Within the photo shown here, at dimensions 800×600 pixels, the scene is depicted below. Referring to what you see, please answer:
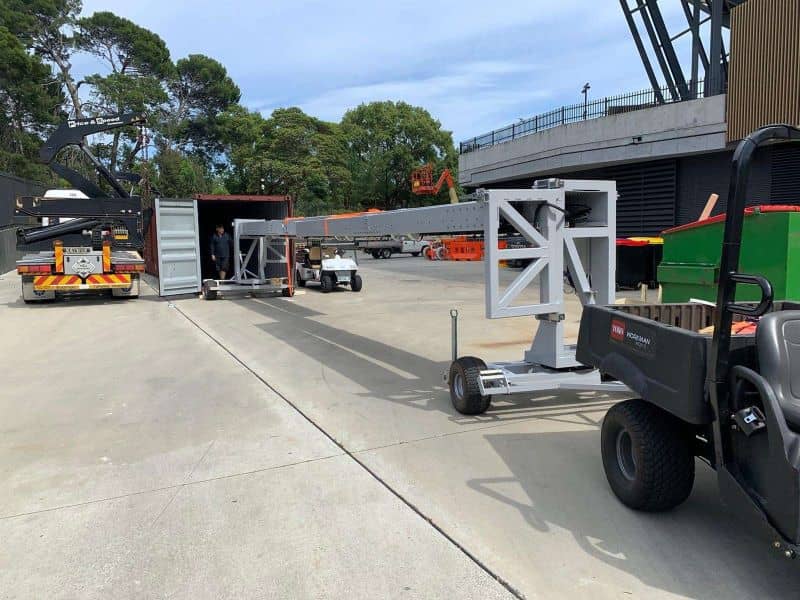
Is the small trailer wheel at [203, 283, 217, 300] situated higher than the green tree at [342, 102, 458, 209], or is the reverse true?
the green tree at [342, 102, 458, 209]

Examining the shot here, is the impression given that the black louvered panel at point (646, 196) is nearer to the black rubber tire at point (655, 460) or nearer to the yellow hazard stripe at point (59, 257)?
the yellow hazard stripe at point (59, 257)

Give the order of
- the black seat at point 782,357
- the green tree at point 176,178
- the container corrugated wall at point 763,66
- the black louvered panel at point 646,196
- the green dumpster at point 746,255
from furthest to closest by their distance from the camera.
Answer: the green tree at point 176,178
the black louvered panel at point 646,196
the container corrugated wall at point 763,66
the green dumpster at point 746,255
the black seat at point 782,357

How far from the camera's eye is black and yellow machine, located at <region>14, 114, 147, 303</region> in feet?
46.0

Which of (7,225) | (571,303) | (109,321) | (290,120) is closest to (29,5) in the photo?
(290,120)

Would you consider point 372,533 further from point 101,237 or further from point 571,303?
point 101,237

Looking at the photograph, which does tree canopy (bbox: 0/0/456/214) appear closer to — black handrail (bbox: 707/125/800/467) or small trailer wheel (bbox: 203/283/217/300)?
small trailer wheel (bbox: 203/283/217/300)

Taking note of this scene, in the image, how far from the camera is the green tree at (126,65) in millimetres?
47500

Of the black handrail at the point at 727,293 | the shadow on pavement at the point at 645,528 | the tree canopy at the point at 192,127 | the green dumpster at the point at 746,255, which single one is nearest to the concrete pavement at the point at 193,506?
the shadow on pavement at the point at 645,528

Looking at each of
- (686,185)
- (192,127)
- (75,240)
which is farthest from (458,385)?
(192,127)

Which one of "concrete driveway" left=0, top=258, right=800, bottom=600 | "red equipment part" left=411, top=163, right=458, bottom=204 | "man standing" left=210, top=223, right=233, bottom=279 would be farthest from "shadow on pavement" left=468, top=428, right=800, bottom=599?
"red equipment part" left=411, top=163, right=458, bottom=204

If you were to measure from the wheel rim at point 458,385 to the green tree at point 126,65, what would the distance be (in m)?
46.0

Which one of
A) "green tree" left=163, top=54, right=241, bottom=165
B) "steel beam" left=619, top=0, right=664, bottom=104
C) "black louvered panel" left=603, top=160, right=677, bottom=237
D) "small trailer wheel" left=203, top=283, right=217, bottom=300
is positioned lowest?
"small trailer wheel" left=203, top=283, right=217, bottom=300

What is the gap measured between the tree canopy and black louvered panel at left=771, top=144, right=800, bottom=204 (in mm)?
33568

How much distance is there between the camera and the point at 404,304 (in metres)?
14.2
